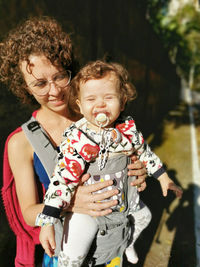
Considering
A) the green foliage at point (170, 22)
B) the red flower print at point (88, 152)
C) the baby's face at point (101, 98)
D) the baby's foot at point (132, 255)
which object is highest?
the green foliage at point (170, 22)

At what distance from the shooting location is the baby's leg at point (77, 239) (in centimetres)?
161

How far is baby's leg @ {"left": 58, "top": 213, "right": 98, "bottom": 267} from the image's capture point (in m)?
1.61

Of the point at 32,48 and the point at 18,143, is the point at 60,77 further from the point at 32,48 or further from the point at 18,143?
the point at 18,143

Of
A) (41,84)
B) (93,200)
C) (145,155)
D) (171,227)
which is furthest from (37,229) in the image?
(171,227)

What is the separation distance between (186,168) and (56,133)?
5.17m

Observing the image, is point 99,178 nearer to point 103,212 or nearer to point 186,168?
point 103,212

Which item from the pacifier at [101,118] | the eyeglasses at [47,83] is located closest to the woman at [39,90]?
the eyeglasses at [47,83]

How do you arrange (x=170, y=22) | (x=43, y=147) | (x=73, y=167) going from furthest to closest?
(x=170, y=22), (x=43, y=147), (x=73, y=167)

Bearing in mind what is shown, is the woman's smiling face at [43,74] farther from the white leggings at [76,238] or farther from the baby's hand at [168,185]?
the baby's hand at [168,185]

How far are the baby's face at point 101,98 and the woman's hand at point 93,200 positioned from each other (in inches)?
17.4

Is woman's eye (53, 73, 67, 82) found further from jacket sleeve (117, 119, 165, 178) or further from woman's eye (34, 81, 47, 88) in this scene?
jacket sleeve (117, 119, 165, 178)

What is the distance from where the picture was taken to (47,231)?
1.57 metres

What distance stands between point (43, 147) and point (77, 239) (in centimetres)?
69

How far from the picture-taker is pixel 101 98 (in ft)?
5.26
